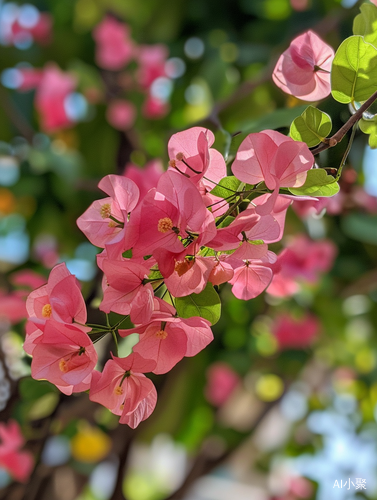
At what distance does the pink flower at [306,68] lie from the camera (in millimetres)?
305

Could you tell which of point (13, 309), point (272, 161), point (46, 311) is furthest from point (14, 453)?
point (272, 161)

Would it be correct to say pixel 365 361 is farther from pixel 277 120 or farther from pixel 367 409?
pixel 277 120

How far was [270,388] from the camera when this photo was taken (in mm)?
1273

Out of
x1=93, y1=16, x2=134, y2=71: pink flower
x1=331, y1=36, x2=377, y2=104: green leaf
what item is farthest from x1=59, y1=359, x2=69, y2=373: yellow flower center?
x1=93, y1=16, x2=134, y2=71: pink flower

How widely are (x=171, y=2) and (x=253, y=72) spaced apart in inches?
12.7

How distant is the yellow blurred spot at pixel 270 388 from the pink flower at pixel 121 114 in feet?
2.56

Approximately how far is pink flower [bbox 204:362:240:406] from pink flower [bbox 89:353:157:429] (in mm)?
967

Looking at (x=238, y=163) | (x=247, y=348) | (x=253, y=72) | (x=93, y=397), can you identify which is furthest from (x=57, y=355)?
(x=253, y=72)

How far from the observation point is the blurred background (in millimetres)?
1047

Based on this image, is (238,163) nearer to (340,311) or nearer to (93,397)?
(93,397)

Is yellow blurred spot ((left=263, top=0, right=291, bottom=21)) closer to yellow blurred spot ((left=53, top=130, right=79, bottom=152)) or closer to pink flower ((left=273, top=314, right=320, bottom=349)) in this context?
yellow blurred spot ((left=53, top=130, right=79, bottom=152))

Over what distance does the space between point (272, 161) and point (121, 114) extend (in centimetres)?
106

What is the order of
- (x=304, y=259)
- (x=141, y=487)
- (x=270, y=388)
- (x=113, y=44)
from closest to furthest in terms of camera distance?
(x=304, y=259), (x=113, y=44), (x=270, y=388), (x=141, y=487)

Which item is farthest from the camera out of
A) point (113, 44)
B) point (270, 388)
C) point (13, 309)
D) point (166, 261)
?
point (270, 388)
